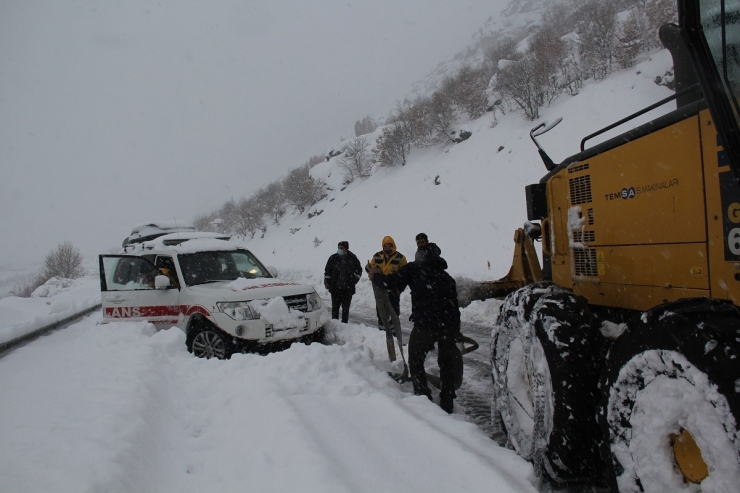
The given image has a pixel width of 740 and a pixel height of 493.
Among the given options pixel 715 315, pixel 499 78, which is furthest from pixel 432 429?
pixel 499 78

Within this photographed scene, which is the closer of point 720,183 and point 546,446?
point 720,183

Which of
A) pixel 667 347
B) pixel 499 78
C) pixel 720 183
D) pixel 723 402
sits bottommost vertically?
pixel 723 402

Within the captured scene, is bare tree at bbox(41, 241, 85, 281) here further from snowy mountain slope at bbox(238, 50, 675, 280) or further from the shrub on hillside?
snowy mountain slope at bbox(238, 50, 675, 280)

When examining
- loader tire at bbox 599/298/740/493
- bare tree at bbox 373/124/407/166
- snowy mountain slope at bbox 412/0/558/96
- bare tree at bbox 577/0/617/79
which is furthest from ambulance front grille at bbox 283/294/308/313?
snowy mountain slope at bbox 412/0/558/96

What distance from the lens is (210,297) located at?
6148 mm

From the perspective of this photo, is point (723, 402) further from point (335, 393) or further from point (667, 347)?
point (335, 393)

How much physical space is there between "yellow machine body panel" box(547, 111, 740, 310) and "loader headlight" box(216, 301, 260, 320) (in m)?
4.03

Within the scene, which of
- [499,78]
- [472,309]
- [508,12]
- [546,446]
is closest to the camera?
[546,446]

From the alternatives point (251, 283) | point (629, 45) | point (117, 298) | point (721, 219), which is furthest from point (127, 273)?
point (629, 45)

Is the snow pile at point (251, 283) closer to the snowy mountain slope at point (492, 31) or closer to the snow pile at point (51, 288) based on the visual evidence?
the snow pile at point (51, 288)

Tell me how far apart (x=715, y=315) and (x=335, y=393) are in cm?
313

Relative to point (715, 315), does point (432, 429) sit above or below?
below

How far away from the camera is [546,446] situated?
271 cm

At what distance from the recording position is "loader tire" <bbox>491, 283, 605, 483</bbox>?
259 centimetres
